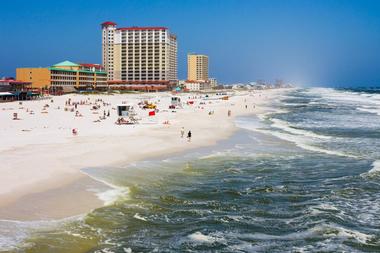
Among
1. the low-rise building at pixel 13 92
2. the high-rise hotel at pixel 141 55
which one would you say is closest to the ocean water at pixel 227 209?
the low-rise building at pixel 13 92

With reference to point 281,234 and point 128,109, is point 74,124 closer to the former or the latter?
point 128,109

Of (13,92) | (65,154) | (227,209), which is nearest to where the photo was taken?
(227,209)

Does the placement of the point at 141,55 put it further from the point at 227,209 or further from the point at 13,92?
the point at 227,209

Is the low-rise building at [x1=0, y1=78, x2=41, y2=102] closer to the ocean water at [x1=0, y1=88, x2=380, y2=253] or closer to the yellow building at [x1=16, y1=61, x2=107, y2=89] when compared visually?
the yellow building at [x1=16, y1=61, x2=107, y2=89]

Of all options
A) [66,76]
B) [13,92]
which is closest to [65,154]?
[13,92]

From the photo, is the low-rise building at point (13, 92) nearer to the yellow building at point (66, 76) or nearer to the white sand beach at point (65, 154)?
the yellow building at point (66, 76)
